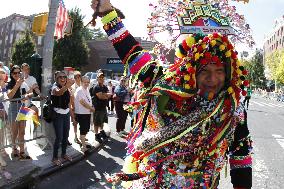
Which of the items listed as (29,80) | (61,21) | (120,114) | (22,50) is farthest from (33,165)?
(22,50)

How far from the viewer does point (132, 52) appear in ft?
7.60

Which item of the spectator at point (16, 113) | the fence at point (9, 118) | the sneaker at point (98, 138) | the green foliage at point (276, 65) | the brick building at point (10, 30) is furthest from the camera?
the brick building at point (10, 30)

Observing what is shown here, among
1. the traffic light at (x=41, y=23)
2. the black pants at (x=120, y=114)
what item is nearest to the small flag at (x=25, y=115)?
the traffic light at (x=41, y=23)

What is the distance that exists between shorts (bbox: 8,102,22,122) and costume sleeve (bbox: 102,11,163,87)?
16.8 feet

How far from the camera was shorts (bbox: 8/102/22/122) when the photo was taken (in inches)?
274

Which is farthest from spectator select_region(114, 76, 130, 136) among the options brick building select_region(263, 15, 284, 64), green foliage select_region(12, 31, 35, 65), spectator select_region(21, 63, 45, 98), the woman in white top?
brick building select_region(263, 15, 284, 64)

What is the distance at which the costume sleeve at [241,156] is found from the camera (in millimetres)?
2307

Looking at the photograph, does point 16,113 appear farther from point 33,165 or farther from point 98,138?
point 98,138

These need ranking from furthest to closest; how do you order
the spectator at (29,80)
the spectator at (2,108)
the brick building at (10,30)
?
the brick building at (10,30)
the spectator at (29,80)
the spectator at (2,108)

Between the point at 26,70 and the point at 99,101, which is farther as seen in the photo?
the point at 99,101

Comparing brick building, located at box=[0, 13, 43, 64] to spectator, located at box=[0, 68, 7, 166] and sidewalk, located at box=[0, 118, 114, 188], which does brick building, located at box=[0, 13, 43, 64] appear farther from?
spectator, located at box=[0, 68, 7, 166]

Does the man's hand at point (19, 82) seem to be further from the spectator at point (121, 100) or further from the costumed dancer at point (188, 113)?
the costumed dancer at point (188, 113)

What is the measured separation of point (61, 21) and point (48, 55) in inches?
41.6

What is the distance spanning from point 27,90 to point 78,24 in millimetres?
47230
